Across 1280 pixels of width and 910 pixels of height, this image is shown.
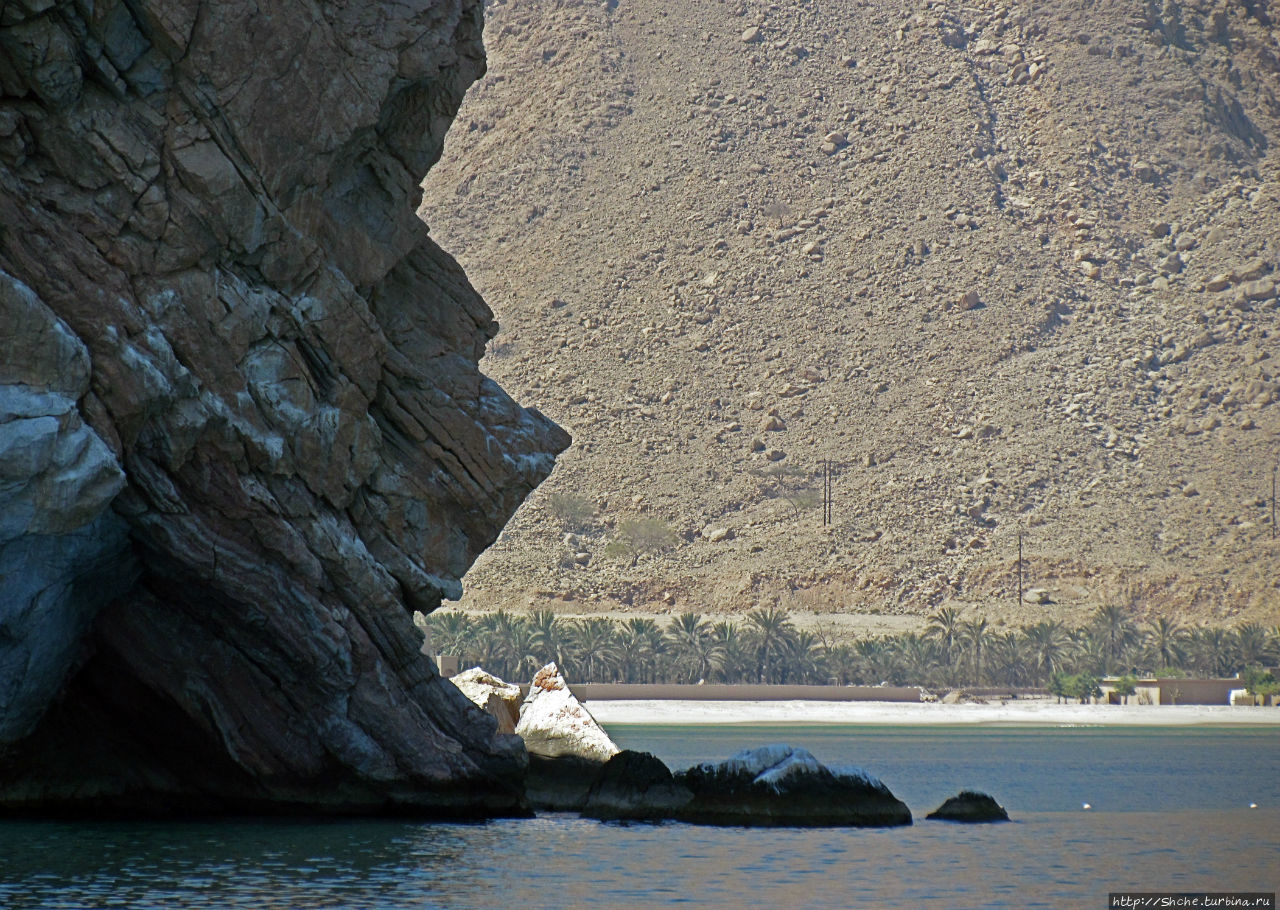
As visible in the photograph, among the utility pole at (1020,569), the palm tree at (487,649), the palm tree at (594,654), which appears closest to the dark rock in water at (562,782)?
Answer: the palm tree at (487,649)

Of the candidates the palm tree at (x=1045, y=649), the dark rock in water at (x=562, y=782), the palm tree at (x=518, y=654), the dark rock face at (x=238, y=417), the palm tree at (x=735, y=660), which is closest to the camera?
the dark rock face at (x=238, y=417)

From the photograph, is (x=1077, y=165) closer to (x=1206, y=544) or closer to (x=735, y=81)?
(x=735, y=81)

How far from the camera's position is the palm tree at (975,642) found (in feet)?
305

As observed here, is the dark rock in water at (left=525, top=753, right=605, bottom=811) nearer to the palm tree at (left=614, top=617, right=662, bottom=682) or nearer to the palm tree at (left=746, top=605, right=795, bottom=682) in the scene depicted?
the palm tree at (left=614, top=617, right=662, bottom=682)

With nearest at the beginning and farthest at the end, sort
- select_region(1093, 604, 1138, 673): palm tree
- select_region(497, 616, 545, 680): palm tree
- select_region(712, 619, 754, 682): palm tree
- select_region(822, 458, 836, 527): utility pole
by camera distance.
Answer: select_region(497, 616, 545, 680): palm tree, select_region(712, 619, 754, 682): palm tree, select_region(1093, 604, 1138, 673): palm tree, select_region(822, 458, 836, 527): utility pole

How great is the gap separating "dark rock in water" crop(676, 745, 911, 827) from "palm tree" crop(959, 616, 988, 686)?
64362mm

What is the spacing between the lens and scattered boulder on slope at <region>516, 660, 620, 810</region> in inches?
1272

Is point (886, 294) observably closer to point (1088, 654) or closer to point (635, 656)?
point (1088, 654)

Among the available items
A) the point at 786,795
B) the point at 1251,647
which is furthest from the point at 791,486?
the point at 786,795

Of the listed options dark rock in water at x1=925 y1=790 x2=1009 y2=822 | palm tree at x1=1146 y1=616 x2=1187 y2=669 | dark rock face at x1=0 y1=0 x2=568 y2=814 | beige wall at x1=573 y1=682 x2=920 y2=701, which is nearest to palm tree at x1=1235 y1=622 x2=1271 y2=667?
palm tree at x1=1146 y1=616 x2=1187 y2=669

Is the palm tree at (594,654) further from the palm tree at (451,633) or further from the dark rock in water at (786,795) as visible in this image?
the dark rock in water at (786,795)

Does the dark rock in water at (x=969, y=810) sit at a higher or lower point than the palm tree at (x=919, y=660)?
lower

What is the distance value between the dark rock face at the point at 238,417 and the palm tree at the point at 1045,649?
68000 mm

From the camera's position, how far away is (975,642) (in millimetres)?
93688
